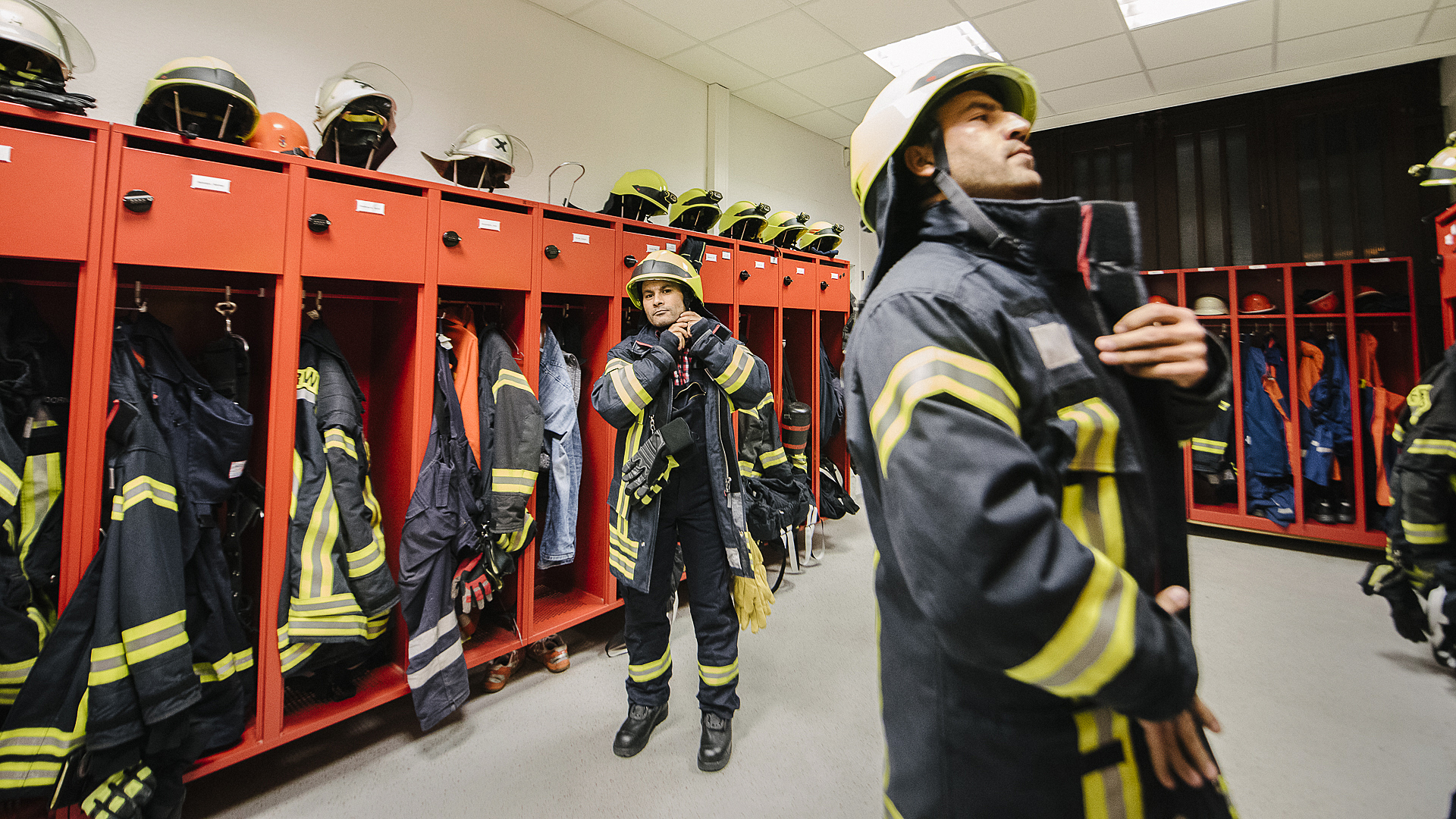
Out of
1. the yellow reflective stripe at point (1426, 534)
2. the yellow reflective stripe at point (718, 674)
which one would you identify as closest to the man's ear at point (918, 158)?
the yellow reflective stripe at point (718, 674)

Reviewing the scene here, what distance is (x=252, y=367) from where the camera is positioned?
2.35 metres

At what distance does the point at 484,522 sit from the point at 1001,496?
220 cm

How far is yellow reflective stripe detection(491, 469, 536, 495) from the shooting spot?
2.40m

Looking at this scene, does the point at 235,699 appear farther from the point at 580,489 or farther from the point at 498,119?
the point at 498,119

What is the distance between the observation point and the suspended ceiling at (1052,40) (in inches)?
145

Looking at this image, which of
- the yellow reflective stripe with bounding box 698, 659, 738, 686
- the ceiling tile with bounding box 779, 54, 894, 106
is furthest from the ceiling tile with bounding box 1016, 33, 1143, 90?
the yellow reflective stripe with bounding box 698, 659, 738, 686

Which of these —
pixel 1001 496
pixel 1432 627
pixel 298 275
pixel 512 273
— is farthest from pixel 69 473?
pixel 1432 627

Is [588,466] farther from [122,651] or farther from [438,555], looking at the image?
[122,651]

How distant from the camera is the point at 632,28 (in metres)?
3.81

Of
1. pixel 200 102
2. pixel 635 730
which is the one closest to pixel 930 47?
pixel 200 102

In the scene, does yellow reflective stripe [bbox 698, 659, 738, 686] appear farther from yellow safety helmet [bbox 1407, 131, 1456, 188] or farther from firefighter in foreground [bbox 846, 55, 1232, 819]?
yellow safety helmet [bbox 1407, 131, 1456, 188]

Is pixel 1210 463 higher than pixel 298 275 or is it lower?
lower

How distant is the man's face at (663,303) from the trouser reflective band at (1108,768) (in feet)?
6.12

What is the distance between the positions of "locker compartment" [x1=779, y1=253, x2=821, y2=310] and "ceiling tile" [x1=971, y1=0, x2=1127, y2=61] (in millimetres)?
1829
